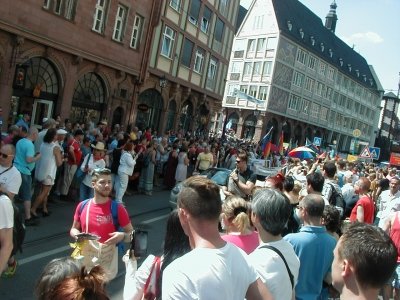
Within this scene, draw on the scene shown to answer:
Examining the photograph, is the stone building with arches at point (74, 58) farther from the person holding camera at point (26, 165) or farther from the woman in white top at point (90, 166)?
the person holding camera at point (26, 165)

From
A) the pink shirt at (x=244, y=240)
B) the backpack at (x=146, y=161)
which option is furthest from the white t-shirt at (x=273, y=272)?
the backpack at (x=146, y=161)

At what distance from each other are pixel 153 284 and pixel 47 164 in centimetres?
634

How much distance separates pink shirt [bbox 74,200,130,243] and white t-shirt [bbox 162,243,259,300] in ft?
7.36

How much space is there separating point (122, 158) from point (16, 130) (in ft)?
7.69

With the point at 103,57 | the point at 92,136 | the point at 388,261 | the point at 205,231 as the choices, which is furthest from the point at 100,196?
the point at 103,57

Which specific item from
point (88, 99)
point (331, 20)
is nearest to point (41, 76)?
point (88, 99)

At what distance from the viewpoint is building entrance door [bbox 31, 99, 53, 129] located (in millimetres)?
15891

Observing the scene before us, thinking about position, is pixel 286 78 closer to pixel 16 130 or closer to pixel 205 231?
pixel 16 130

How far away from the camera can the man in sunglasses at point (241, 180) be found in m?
6.88

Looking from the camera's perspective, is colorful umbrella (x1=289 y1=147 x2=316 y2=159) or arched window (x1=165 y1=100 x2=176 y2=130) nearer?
colorful umbrella (x1=289 y1=147 x2=316 y2=159)

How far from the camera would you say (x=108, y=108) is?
63.6 ft

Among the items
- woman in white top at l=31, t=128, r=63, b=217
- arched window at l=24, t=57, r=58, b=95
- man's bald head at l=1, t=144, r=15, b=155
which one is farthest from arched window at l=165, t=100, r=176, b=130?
man's bald head at l=1, t=144, r=15, b=155

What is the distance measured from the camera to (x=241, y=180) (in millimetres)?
7164

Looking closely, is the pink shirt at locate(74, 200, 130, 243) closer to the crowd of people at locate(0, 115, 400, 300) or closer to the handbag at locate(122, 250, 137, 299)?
the crowd of people at locate(0, 115, 400, 300)
